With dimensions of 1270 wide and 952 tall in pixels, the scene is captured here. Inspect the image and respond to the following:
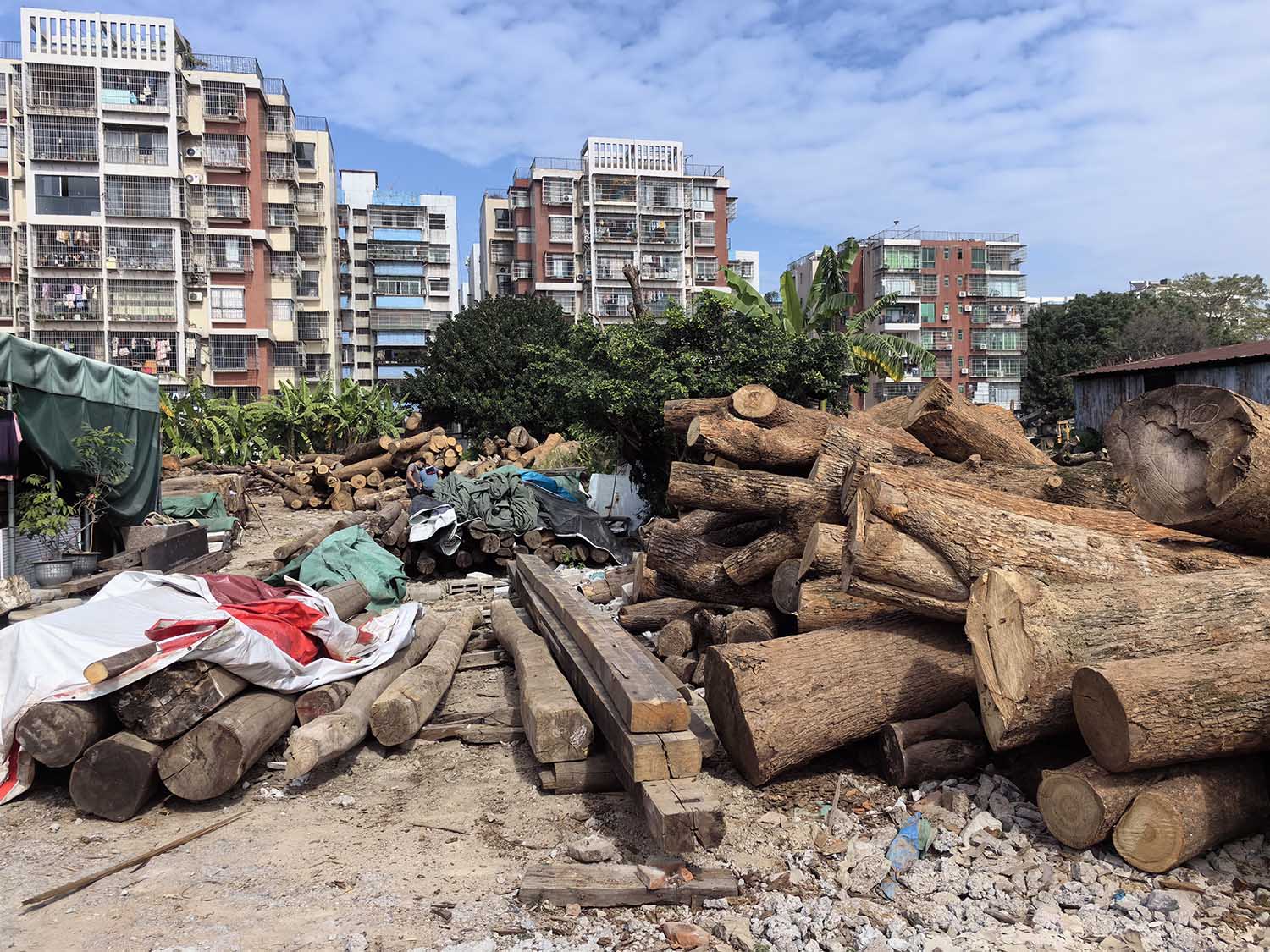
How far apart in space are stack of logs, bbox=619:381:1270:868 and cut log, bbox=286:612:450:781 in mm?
2112

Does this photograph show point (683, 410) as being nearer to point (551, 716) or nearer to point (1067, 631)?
point (551, 716)

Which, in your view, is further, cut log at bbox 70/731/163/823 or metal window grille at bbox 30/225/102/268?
metal window grille at bbox 30/225/102/268

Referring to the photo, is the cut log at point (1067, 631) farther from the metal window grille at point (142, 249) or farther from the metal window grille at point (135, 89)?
Result: the metal window grille at point (135, 89)

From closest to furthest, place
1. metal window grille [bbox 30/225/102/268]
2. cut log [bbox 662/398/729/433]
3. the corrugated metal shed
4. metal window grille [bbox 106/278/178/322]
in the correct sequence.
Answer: cut log [bbox 662/398/729/433]
the corrugated metal shed
metal window grille [bbox 30/225/102/268]
metal window grille [bbox 106/278/178/322]

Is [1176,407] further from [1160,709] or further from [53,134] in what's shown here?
[53,134]

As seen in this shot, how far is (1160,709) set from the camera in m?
3.53

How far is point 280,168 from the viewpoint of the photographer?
47.3 metres

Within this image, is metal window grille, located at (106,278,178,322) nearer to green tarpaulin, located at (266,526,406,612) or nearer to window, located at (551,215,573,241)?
window, located at (551,215,573,241)

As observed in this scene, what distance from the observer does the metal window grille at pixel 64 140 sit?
135 feet

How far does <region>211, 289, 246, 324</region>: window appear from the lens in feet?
144

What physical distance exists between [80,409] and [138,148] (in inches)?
1546

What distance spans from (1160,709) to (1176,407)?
1895mm

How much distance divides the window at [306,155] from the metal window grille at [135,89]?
8650mm

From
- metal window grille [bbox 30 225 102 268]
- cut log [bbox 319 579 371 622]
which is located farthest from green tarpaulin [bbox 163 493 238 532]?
metal window grille [bbox 30 225 102 268]
